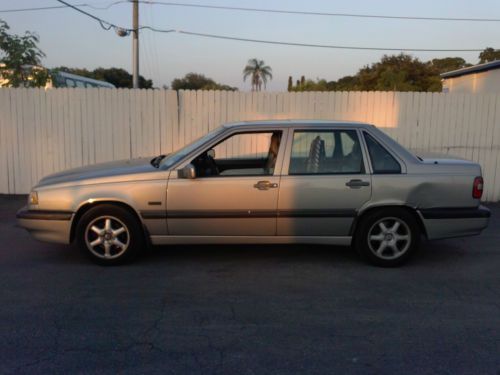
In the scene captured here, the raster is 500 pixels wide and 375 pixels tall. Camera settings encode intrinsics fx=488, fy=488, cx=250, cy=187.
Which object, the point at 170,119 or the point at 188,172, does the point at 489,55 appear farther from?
the point at 188,172

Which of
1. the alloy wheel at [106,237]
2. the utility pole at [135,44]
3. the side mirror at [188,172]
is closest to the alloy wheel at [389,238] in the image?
the side mirror at [188,172]

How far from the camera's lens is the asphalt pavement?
335cm

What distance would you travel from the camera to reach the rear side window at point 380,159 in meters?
5.32

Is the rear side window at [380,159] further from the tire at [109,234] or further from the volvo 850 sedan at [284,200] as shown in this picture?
the tire at [109,234]

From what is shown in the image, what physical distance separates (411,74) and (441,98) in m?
36.0

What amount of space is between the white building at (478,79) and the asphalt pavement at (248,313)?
56.6 ft

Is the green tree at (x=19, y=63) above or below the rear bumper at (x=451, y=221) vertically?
above

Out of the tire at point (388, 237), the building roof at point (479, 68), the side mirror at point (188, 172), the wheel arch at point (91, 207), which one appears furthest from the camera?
the building roof at point (479, 68)

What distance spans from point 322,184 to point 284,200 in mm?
444

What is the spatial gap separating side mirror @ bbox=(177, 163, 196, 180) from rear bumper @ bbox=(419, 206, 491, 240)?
2.50 meters

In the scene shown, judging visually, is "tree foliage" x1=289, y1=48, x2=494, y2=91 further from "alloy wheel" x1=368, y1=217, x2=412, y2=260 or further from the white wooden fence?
"alloy wheel" x1=368, y1=217, x2=412, y2=260

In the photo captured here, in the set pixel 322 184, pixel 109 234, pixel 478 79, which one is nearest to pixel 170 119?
pixel 109 234

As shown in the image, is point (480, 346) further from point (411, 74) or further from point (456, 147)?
point (411, 74)

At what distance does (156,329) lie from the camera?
12.6 ft
